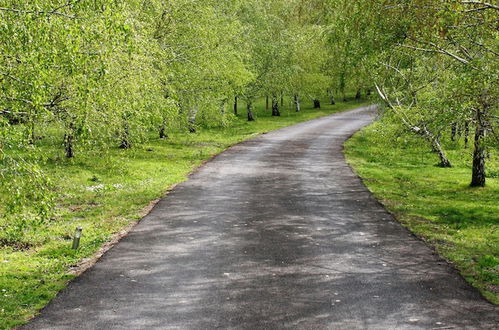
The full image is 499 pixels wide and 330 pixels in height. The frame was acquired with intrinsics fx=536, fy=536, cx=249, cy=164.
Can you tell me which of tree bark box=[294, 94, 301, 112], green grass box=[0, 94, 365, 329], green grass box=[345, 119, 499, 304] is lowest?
green grass box=[345, 119, 499, 304]

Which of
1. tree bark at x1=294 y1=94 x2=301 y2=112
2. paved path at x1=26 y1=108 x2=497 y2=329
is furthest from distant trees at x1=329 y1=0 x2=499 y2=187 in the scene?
tree bark at x1=294 y1=94 x2=301 y2=112

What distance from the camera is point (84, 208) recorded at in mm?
18203

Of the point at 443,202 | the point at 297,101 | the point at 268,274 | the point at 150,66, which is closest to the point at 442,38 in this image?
the point at 443,202

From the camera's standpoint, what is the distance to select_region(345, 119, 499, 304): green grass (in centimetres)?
1320

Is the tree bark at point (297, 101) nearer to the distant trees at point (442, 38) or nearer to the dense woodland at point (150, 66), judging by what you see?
the dense woodland at point (150, 66)

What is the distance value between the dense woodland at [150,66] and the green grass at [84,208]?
33.5 inches

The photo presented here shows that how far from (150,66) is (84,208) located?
6868mm

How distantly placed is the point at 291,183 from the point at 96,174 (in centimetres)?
869

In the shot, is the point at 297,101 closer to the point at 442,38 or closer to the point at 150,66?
the point at 150,66

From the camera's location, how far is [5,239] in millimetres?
14336

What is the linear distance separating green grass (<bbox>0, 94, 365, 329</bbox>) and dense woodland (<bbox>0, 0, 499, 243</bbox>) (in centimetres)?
85

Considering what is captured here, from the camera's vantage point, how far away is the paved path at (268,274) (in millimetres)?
9547

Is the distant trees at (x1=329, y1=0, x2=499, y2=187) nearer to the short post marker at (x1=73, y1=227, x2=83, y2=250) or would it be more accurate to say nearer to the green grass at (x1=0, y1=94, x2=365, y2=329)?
the green grass at (x1=0, y1=94, x2=365, y2=329)

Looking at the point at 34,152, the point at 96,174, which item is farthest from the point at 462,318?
the point at 96,174
